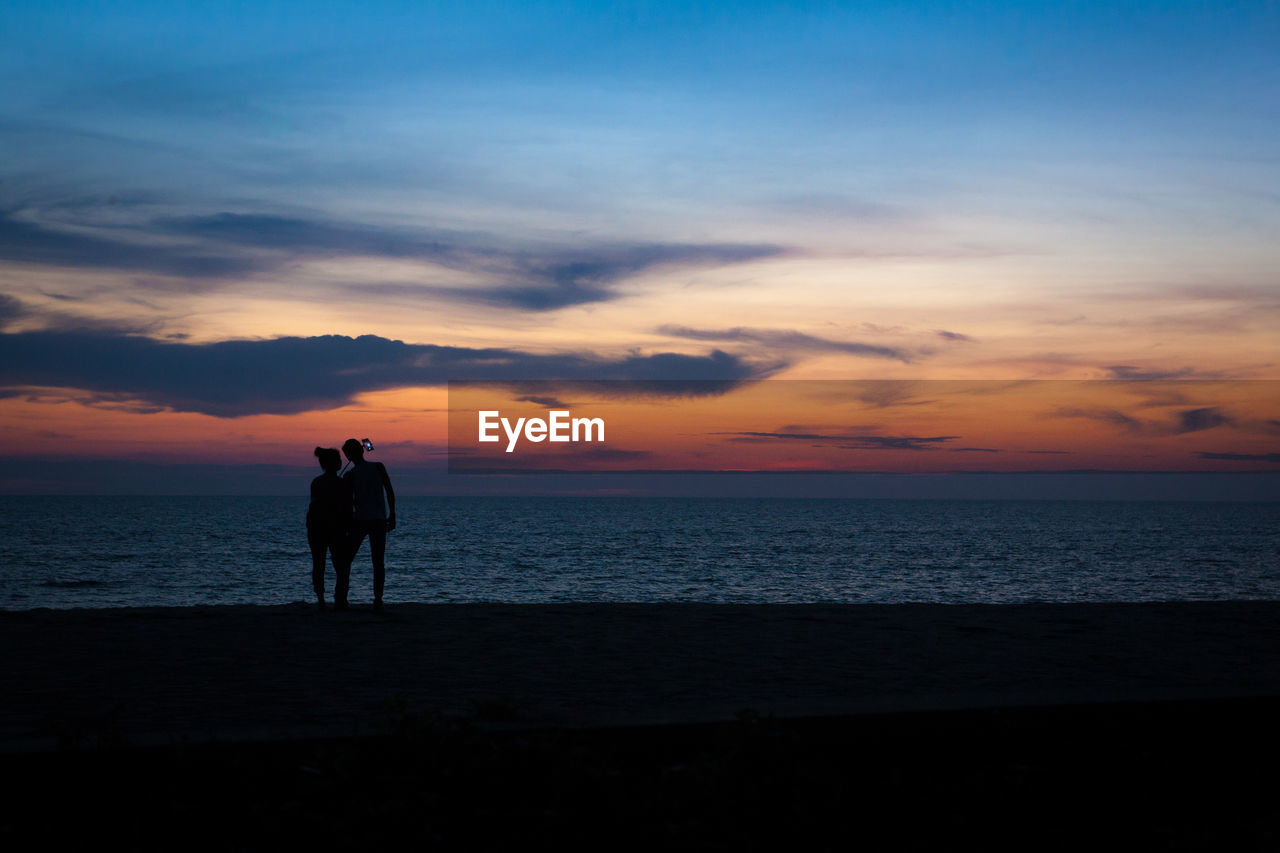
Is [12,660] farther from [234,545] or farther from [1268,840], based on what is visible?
[234,545]

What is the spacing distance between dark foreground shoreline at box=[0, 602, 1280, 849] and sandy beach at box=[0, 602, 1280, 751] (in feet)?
0.15

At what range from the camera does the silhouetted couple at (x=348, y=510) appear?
11.1m

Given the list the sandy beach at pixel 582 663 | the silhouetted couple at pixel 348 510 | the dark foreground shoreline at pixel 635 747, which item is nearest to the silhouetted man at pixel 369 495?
the silhouetted couple at pixel 348 510

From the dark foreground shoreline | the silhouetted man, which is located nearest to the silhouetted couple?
the silhouetted man

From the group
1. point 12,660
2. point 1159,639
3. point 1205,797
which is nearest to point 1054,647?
point 1159,639

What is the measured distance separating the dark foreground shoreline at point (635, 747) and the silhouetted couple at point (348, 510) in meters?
2.49

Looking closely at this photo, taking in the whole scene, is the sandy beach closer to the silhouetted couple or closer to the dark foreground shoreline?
the dark foreground shoreline

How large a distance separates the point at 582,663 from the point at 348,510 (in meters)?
4.28

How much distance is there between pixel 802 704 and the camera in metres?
5.55

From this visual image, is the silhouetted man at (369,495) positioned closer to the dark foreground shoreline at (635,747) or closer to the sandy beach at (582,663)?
the sandy beach at (582,663)

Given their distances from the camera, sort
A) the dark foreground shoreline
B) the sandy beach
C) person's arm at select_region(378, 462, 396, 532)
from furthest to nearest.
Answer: person's arm at select_region(378, 462, 396, 532)
the sandy beach
the dark foreground shoreline

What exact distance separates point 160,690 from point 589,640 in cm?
369

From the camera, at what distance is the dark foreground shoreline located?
3.63 metres

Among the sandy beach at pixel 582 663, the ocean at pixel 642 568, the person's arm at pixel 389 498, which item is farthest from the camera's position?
the ocean at pixel 642 568
